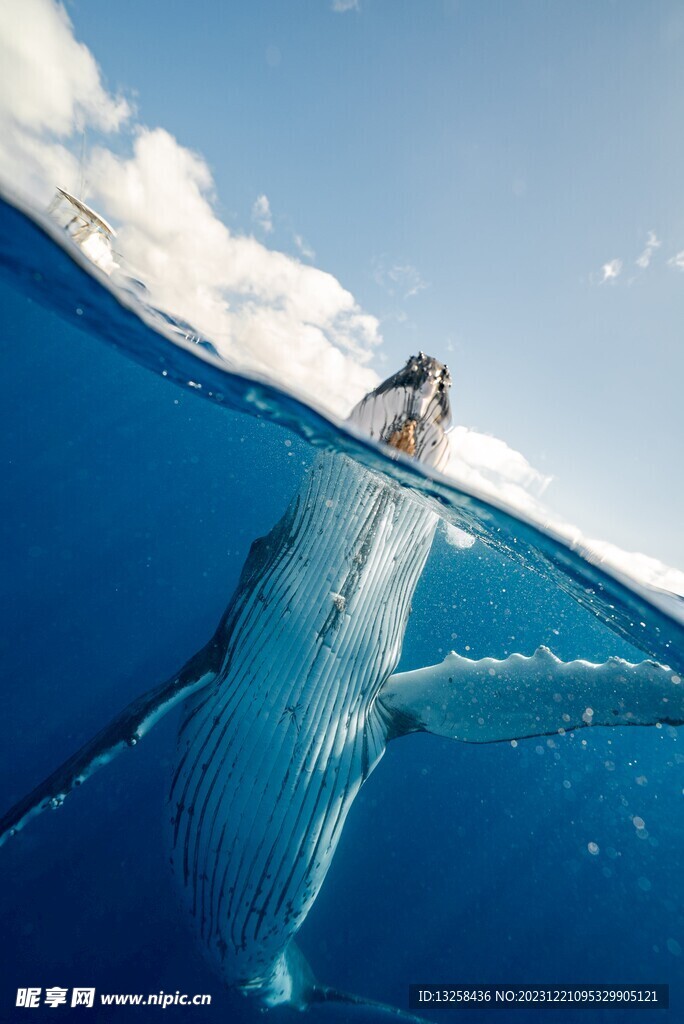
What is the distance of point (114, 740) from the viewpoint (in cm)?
283

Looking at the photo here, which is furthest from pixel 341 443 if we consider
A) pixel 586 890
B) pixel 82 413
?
pixel 586 890

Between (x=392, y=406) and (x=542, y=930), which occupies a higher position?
(x=392, y=406)

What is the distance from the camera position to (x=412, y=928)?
19453 millimetres

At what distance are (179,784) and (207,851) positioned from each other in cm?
47

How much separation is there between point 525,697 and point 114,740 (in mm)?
3025

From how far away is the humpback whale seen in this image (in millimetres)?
2742

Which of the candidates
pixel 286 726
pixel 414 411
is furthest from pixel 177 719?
pixel 414 411

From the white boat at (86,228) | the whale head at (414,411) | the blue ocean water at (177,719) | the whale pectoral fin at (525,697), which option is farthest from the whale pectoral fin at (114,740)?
the white boat at (86,228)

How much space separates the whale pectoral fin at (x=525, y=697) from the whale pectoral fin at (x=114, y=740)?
1.47 metres

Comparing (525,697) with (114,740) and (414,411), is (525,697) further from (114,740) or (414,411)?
(114,740)

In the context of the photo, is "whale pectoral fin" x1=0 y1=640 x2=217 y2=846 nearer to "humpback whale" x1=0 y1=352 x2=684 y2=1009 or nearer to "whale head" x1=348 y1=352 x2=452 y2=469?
"humpback whale" x1=0 y1=352 x2=684 y2=1009

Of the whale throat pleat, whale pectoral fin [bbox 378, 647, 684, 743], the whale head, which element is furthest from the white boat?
whale pectoral fin [bbox 378, 647, 684, 743]

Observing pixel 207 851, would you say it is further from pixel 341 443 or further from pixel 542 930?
A: pixel 542 930

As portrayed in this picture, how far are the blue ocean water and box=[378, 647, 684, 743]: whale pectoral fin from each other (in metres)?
2.02
